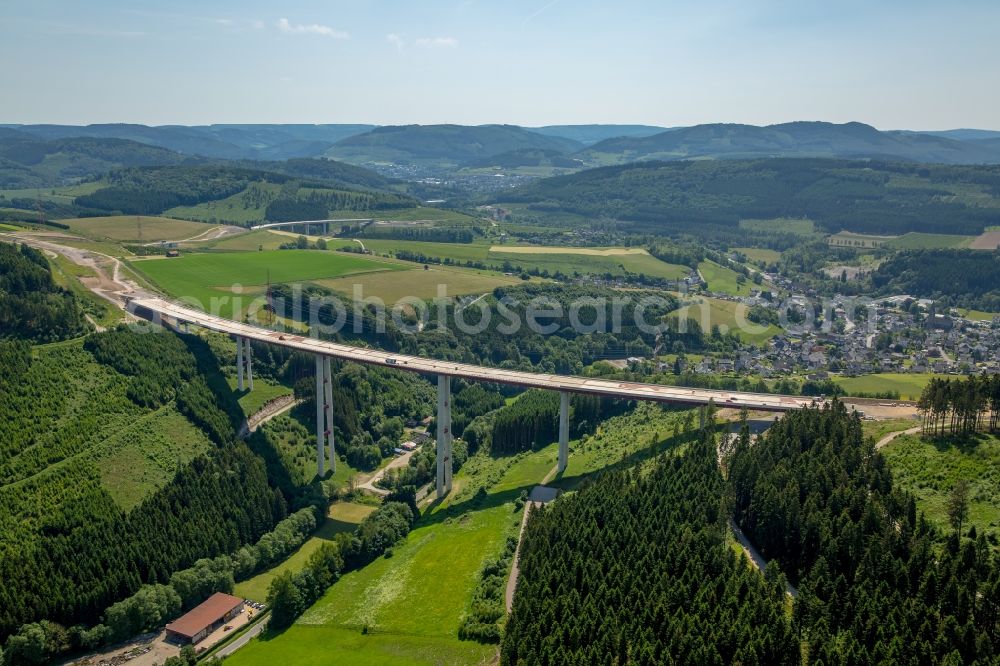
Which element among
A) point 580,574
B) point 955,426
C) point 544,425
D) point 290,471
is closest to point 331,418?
point 290,471

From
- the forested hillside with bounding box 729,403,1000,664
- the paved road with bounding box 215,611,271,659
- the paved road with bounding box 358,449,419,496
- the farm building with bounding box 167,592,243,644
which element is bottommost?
the paved road with bounding box 215,611,271,659

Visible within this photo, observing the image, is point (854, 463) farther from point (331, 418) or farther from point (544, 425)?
point (331, 418)

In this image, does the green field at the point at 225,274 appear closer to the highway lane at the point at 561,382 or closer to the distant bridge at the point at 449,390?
the distant bridge at the point at 449,390

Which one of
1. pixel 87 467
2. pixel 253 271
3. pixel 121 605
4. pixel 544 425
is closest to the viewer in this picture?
pixel 121 605

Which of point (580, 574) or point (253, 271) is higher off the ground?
point (253, 271)

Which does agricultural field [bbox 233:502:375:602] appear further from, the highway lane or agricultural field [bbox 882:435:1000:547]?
agricultural field [bbox 882:435:1000:547]

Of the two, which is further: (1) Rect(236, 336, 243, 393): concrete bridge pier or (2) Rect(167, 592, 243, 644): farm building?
(1) Rect(236, 336, 243, 393): concrete bridge pier

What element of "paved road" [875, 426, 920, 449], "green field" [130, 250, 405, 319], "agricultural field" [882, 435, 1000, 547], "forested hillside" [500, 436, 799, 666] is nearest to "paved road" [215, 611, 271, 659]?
→ "forested hillside" [500, 436, 799, 666]

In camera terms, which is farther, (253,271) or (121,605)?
(253,271)
